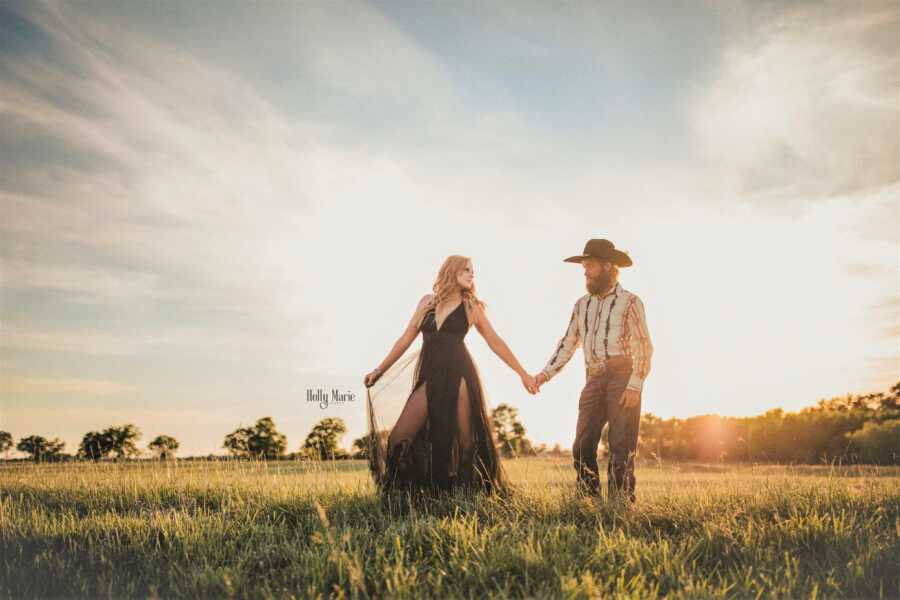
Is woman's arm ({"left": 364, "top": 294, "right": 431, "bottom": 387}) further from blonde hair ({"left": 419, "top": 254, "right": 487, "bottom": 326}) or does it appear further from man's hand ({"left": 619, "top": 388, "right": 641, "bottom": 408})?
man's hand ({"left": 619, "top": 388, "right": 641, "bottom": 408})

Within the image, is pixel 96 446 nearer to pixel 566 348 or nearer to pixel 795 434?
pixel 566 348

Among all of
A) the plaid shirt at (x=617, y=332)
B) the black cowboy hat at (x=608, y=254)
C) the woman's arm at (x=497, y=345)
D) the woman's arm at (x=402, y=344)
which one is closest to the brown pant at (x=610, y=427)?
the plaid shirt at (x=617, y=332)

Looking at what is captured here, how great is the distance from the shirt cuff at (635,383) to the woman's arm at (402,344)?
8.29ft

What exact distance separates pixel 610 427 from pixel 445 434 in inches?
76.8

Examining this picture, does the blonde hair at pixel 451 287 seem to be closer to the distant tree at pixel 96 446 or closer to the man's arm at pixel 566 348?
the man's arm at pixel 566 348

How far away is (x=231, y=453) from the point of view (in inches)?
368

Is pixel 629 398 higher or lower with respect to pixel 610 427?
higher

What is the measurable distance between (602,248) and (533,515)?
336 cm

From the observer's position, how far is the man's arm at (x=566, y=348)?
7.80 metres

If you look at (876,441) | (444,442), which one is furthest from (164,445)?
(876,441)

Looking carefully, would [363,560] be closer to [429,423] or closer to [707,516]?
[429,423]

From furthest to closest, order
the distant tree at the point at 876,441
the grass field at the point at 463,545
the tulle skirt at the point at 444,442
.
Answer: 1. the distant tree at the point at 876,441
2. the tulle skirt at the point at 444,442
3. the grass field at the point at 463,545

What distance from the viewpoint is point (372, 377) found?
296 inches

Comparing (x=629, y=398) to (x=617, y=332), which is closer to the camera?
(x=629, y=398)
